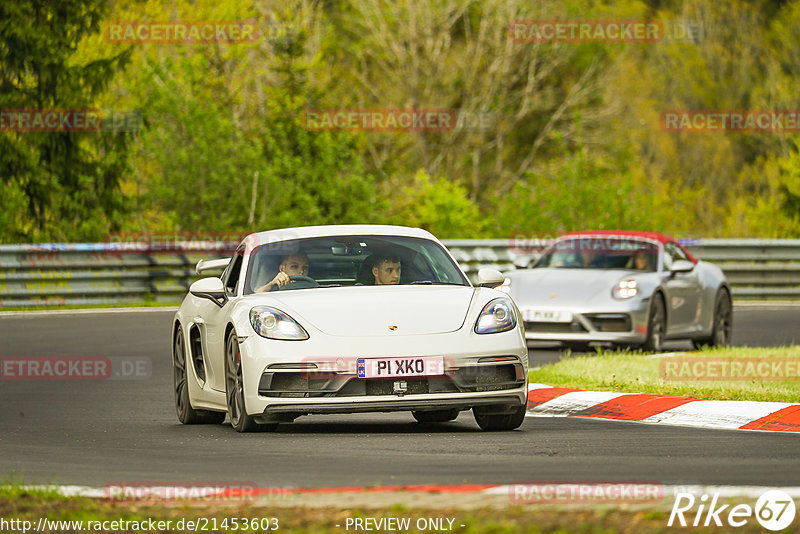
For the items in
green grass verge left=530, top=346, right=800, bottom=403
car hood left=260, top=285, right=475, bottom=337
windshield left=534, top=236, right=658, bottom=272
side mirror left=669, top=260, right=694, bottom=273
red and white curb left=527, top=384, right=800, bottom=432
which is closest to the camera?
car hood left=260, top=285, right=475, bottom=337

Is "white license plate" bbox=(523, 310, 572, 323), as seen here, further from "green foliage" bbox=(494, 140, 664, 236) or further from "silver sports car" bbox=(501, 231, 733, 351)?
"green foliage" bbox=(494, 140, 664, 236)

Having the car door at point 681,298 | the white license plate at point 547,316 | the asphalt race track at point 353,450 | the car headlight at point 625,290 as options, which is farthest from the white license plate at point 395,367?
the car door at point 681,298

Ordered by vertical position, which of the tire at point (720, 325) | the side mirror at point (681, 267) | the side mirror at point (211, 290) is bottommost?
the tire at point (720, 325)

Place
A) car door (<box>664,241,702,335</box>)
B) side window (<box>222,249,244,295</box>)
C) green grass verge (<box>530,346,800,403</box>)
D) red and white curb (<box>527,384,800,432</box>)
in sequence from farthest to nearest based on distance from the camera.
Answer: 1. car door (<box>664,241,702,335</box>)
2. green grass verge (<box>530,346,800,403</box>)
3. side window (<box>222,249,244,295</box>)
4. red and white curb (<box>527,384,800,432</box>)

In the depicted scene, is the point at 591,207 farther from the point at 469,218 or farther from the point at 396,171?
the point at 396,171

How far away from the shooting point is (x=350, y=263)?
11.2 meters

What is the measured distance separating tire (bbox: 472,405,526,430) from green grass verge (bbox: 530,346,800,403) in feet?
7.12

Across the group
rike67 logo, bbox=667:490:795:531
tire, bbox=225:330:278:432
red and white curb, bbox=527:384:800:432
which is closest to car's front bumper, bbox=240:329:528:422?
tire, bbox=225:330:278:432

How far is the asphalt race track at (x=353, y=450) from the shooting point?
790 cm

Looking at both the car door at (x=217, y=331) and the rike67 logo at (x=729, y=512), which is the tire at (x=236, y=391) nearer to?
the car door at (x=217, y=331)

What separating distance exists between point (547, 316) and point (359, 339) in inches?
309

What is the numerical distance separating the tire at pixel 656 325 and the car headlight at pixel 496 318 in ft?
23.7

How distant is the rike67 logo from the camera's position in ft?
20.4

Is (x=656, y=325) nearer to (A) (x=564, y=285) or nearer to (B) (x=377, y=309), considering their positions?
(A) (x=564, y=285)
